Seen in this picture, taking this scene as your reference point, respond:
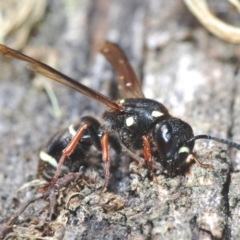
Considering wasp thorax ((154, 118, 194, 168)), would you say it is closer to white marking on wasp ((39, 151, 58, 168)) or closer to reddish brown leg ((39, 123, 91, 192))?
reddish brown leg ((39, 123, 91, 192))

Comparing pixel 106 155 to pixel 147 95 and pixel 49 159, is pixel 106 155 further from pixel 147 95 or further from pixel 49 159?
pixel 147 95

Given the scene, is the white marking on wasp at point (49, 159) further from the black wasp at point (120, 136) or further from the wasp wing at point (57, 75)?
the wasp wing at point (57, 75)

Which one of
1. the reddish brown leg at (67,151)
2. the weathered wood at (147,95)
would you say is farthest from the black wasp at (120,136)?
the weathered wood at (147,95)

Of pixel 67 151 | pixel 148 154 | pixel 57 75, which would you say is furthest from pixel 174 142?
pixel 57 75

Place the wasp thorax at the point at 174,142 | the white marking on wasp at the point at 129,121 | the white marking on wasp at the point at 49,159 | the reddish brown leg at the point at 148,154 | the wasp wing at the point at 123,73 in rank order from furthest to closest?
the wasp wing at the point at 123,73 < the white marking on wasp at the point at 49,159 < the white marking on wasp at the point at 129,121 < the reddish brown leg at the point at 148,154 < the wasp thorax at the point at 174,142

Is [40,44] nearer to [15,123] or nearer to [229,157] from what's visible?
[15,123]

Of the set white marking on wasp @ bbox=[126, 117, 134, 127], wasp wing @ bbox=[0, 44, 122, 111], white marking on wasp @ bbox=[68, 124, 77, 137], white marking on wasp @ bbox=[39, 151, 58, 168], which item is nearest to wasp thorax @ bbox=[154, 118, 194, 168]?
white marking on wasp @ bbox=[126, 117, 134, 127]
